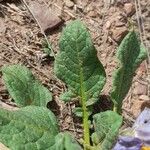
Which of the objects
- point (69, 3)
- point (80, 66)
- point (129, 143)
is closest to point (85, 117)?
point (80, 66)

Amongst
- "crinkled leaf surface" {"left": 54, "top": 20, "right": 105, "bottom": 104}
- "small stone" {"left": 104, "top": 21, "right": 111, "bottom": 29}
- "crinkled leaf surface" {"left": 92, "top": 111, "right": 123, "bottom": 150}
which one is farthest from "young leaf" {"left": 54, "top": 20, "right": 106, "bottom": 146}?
"small stone" {"left": 104, "top": 21, "right": 111, "bottom": 29}

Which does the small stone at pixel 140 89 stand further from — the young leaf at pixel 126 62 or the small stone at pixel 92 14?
the small stone at pixel 92 14

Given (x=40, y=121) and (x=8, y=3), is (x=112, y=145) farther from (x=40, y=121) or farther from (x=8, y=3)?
(x=8, y=3)

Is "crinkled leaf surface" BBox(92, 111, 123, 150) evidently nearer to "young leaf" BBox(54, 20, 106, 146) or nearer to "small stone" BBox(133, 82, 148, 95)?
"young leaf" BBox(54, 20, 106, 146)

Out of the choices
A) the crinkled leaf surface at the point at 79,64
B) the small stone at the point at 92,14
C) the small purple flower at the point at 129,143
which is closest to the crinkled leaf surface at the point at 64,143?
the small purple flower at the point at 129,143

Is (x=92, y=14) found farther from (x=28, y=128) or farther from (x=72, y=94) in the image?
(x=28, y=128)

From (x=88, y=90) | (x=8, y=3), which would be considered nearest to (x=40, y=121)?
(x=88, y=90)
